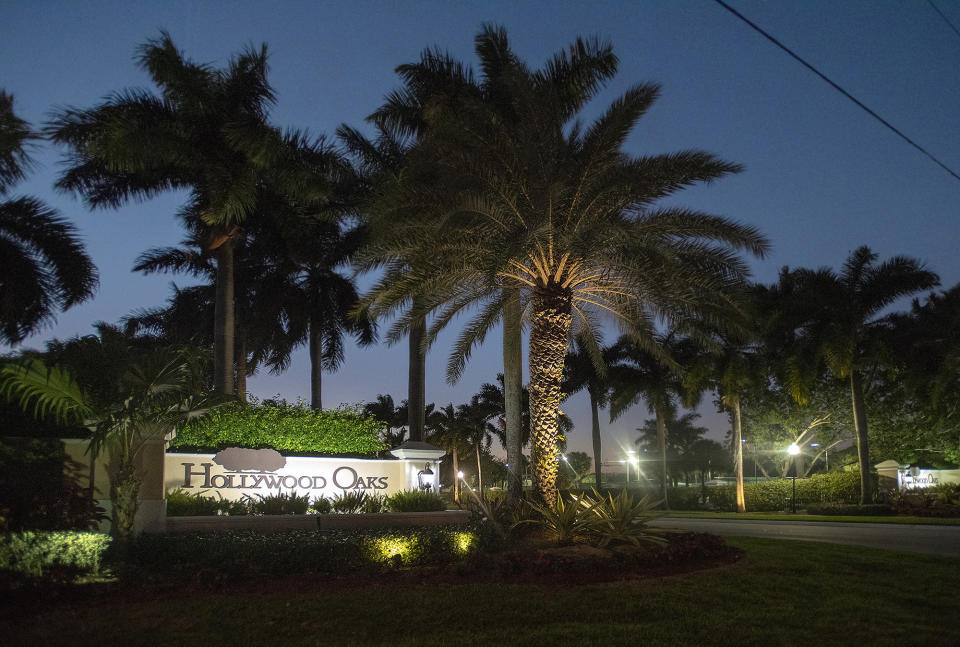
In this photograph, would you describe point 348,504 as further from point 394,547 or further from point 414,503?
point 394,547

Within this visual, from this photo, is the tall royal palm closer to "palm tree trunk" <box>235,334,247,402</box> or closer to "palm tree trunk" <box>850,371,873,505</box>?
"palm tree trunk" <box>235,334,247,402</box>

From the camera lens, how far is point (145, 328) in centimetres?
3647

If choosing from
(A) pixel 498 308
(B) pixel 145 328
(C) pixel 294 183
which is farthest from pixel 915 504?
(B) pixel 145 328

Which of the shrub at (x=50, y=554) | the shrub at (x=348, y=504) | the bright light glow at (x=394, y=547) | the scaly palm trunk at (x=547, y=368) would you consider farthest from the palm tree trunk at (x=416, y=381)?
the shrub at (x=50, y=554)

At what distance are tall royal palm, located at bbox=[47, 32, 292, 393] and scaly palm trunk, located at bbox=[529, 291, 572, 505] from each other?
8712mm

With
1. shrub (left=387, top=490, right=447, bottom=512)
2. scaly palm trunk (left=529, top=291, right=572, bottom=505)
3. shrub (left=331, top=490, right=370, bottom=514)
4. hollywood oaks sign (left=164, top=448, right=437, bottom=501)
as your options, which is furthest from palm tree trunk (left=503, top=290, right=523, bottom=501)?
shrub (left=331, top=490, right=370, bottom=514)

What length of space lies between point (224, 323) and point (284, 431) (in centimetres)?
528

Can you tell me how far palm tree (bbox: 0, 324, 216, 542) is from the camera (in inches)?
425

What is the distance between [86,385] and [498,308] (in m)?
8.14

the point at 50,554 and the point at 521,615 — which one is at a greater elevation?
the point at 50,554

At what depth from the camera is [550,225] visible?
13.5 meters

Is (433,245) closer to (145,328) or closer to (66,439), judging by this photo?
(66,439)

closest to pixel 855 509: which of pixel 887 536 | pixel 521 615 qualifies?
pixel 887 536

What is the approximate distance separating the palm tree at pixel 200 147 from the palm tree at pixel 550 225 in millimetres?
5846
